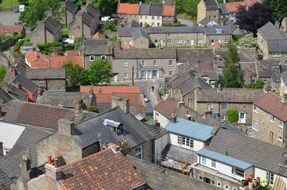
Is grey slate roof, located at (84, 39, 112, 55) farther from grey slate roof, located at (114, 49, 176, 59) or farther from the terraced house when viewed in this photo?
the terraced house

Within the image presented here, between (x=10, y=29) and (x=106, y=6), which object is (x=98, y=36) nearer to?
(x=106, y=6)

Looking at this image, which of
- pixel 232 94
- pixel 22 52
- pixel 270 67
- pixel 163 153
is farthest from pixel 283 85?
pixel 22 52

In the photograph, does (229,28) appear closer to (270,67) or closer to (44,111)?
(270,67)

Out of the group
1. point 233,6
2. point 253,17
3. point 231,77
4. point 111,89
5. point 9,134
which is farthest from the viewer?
point 233,6

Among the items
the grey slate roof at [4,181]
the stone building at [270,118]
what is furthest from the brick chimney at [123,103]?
the stone building at [270,118]

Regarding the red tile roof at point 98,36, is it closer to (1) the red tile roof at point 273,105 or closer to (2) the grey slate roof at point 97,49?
(2) the grey slate roof at point 97,49

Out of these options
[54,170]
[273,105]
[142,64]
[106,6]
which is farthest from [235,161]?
[106,6]
